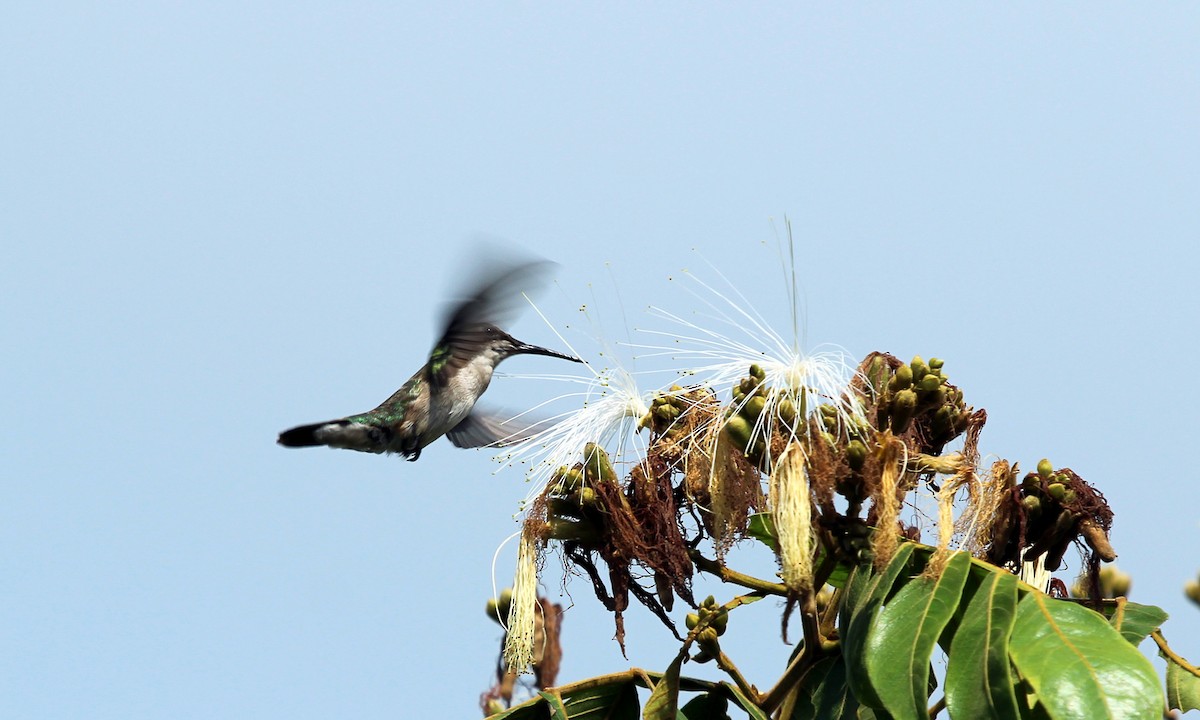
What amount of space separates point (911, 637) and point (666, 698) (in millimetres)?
907

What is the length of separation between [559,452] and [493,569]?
1.90 feet

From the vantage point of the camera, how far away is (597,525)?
12.9ft

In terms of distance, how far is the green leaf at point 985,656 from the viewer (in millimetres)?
2883

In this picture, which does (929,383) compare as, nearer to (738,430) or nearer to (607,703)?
(738,430)

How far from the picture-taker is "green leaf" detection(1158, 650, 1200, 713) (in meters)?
3.65

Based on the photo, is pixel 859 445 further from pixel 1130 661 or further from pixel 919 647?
pixel 1130 661

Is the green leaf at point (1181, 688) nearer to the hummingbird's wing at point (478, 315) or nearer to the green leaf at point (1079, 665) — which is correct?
the green leaf at point (1079, 665)

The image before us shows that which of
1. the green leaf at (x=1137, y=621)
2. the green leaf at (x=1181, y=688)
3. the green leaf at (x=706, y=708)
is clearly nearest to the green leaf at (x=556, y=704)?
the green leaf at (x=706, y=708)

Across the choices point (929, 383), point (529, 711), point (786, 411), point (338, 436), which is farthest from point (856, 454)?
point (338, 436)

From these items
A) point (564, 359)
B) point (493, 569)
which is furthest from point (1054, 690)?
point (564, 359)

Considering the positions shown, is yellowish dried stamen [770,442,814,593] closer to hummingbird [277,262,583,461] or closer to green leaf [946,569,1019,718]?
green leaf [946,569,1019,718]

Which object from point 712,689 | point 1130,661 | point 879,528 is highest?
point 879,528

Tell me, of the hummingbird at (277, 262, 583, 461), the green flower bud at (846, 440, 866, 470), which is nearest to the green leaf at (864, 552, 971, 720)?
the green flower bud at (846, 440, 866, 470)

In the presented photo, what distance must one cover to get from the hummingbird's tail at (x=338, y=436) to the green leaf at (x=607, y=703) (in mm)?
2372
